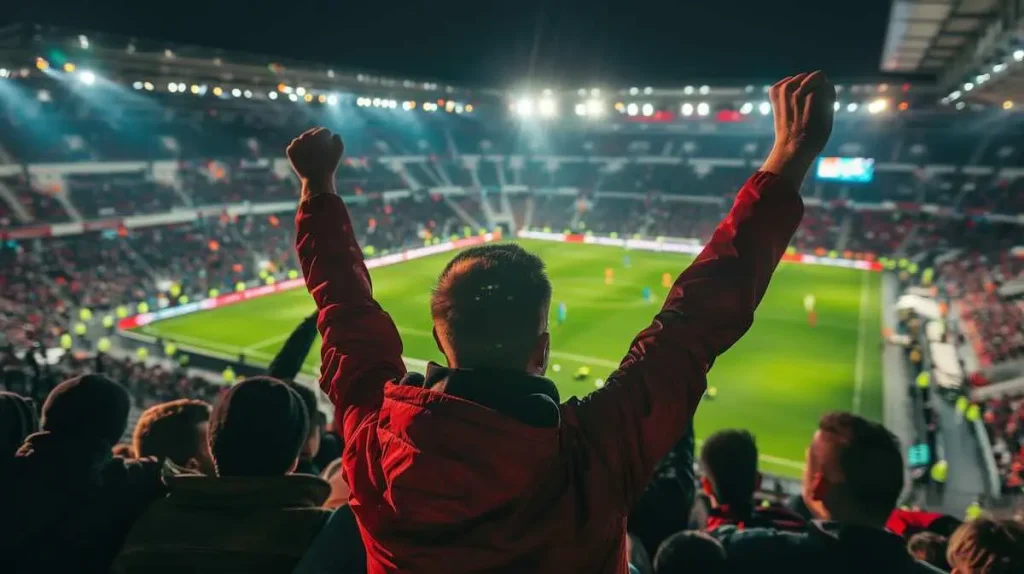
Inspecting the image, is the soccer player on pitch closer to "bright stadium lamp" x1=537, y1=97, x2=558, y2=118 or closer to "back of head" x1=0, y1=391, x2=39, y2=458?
"back of head" x1=0, y1=391, x2=39, y2=458

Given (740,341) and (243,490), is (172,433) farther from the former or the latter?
(740,341)

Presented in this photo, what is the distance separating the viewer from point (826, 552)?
8.73 ft

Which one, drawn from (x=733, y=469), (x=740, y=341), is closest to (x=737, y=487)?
(x=733, y=469)

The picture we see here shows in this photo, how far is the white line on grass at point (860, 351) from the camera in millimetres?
20775

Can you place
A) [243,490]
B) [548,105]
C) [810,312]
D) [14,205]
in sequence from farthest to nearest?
1. [548,105]
2. [14,205]
3. [810,312]
4. [243,490]

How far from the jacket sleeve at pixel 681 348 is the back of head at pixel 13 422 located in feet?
9.51

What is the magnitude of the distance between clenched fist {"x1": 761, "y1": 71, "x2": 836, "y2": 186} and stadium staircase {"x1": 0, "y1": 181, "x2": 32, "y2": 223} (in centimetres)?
4055

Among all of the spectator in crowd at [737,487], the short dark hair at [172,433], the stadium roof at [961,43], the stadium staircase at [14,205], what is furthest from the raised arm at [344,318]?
the stadium staircase at [14,205]

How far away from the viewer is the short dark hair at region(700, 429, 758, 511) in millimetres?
3613

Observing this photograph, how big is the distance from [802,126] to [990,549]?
8.39 feet

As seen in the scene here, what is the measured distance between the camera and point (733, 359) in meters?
24.6

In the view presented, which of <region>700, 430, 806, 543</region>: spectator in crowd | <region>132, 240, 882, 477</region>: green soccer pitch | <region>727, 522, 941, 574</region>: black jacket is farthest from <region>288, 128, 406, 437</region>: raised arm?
<region>132, 240, 882, 477</region>: green soccer pitch

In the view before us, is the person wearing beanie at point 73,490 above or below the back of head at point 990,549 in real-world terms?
above

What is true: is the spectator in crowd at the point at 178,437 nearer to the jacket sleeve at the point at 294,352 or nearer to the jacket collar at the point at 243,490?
the jacket sleeve at the point at 294,352
